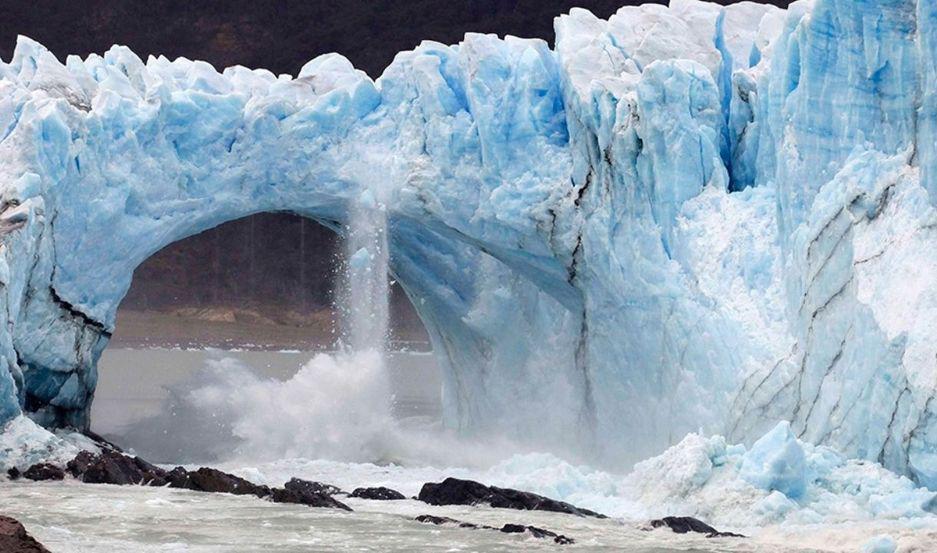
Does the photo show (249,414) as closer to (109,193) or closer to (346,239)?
(346,239)

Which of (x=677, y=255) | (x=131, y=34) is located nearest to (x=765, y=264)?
(x=677, y=255)

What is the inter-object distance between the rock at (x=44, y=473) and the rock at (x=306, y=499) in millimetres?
1863

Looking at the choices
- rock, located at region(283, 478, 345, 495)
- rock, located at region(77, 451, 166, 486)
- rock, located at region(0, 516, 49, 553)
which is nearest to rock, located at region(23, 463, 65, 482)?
rock, located at region(77, 451, 166, 486)

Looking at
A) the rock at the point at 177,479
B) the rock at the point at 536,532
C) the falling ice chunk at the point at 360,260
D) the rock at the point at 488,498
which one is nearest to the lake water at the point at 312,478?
the rock at the point at 536,532

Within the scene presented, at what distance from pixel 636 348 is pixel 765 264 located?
1.51 meters

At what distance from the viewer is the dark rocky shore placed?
12609 mm

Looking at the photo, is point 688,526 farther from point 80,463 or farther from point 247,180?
point 247,180

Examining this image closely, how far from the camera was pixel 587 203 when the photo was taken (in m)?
15.2

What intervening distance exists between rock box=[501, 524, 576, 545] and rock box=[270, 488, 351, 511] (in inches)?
68.5

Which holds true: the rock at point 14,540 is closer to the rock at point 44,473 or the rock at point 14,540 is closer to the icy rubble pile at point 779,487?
the rock at point 44,473

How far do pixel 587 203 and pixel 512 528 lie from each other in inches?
187

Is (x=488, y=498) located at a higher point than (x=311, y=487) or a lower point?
lower

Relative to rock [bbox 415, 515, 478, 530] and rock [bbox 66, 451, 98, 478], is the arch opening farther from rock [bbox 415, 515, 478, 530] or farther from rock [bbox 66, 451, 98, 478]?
rock [bbox 415, 515, 478, 530]


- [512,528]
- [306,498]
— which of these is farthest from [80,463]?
[512,528]
